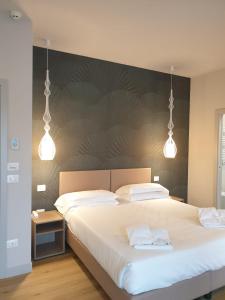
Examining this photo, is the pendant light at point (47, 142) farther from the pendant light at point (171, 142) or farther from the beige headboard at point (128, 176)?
the pendant light at point (171, 142)

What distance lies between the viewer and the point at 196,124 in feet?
15.4

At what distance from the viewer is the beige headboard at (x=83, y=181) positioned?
353 centimetres

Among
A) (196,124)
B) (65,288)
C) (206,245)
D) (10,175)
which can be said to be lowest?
(65,288)

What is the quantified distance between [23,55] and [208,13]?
1.96 meters

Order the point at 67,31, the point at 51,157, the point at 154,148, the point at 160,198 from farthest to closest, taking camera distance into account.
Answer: the point at 154,148, the point at 160,198, the point at 51,157, the point at 67,31

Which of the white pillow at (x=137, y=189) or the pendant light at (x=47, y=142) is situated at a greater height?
the pendant light at (x=47, y=142)

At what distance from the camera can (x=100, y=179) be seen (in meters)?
3.82

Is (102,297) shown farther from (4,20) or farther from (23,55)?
(4,20)

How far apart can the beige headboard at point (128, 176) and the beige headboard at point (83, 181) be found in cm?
11

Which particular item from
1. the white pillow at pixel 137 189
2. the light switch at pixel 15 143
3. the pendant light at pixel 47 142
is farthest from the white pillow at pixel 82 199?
the light switch at pixel 15 143

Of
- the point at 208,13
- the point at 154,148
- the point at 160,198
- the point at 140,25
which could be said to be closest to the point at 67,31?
the point at 140,25

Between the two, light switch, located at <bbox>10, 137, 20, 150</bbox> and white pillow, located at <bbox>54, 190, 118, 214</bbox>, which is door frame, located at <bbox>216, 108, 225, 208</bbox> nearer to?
white pillow, located at <bbox>54, 190, 118, 214</bbox>

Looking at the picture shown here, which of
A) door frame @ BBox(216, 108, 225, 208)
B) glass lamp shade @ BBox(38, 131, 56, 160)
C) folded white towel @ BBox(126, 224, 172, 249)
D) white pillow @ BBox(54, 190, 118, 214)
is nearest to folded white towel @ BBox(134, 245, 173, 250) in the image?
folded white towel @ BBox(126, 224, 172, 249)

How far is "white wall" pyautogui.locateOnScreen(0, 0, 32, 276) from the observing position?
2543 mm
